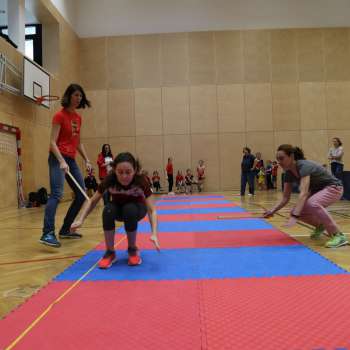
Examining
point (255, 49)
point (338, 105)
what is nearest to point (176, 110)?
point (255, 49)

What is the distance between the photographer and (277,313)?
1.83m

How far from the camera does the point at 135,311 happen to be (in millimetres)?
1901

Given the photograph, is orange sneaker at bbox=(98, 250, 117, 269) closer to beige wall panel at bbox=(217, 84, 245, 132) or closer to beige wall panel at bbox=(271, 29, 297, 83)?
beige wall panel at bbox=(217, 84, 245, 132)

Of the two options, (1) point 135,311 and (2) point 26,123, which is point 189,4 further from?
(1) point 135,311

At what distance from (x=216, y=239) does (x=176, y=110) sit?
484 inches

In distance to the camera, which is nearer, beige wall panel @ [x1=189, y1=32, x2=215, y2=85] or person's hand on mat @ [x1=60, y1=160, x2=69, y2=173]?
person's hand on mat @ [x1=60, y1=160, x2=69, y2=173]

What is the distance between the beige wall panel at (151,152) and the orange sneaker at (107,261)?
41.9 feet

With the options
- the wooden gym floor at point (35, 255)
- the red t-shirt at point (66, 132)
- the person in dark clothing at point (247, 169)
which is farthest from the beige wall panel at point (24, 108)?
the red t-shirt at point (66, 132)

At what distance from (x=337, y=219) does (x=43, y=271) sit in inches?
170

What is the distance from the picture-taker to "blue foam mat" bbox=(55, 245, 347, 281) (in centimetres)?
257

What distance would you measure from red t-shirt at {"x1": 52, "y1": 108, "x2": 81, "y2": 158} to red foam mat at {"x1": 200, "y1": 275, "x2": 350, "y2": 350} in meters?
2.38

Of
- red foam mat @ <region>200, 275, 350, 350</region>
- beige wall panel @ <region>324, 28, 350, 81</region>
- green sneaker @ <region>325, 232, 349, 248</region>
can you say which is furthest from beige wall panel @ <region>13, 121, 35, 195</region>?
beige wall panel @ <region>324, 28, 350, 81</region>

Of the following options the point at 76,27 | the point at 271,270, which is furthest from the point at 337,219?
Answer: the point at 76,27

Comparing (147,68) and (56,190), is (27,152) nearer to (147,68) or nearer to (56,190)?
(147,68)
